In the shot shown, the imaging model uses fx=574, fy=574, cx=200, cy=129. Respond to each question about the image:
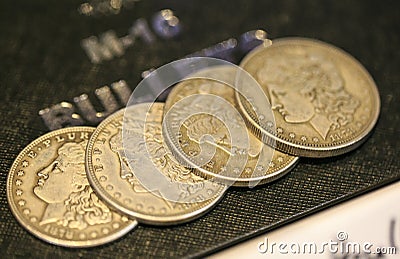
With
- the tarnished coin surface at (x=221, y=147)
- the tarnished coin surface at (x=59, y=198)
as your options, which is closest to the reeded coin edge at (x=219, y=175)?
the tarnished coin surface at (x=221, y=147)

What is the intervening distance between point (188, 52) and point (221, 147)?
0.86 ft

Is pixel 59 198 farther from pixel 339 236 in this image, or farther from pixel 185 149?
pixel 339 236

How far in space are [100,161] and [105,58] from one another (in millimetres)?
267

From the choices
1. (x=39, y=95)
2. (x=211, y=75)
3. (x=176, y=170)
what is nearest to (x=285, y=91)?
(x=211, y=75)

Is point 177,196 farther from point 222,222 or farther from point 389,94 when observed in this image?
point 389,94

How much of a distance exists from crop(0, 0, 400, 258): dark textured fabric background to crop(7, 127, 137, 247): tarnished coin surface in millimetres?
21

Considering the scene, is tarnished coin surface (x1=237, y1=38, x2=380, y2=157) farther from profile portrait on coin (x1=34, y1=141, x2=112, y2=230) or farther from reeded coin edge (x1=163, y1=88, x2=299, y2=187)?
profile portrait on coin (x1=34, y1=141, x2=112, y2=230)

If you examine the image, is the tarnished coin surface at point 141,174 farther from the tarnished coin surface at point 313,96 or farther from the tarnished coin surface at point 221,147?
the tarnished coin surface at point 313,96

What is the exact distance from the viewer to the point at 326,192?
3.04 feet

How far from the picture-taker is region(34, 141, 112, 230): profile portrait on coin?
2.78 feet

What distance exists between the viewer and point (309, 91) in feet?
3.34

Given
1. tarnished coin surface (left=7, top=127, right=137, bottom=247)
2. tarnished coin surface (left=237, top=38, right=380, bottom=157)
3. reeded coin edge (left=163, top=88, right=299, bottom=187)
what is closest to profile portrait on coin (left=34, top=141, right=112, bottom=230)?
tarnished coin surface (left=7, top=127, right=137, bottom=247)

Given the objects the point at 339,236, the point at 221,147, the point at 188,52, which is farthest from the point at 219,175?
the point at 188,52

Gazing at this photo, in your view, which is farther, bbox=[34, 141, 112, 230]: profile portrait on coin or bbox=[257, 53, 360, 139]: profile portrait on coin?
bbox=[257, 53, 360, 139]: profile portrait on coin
